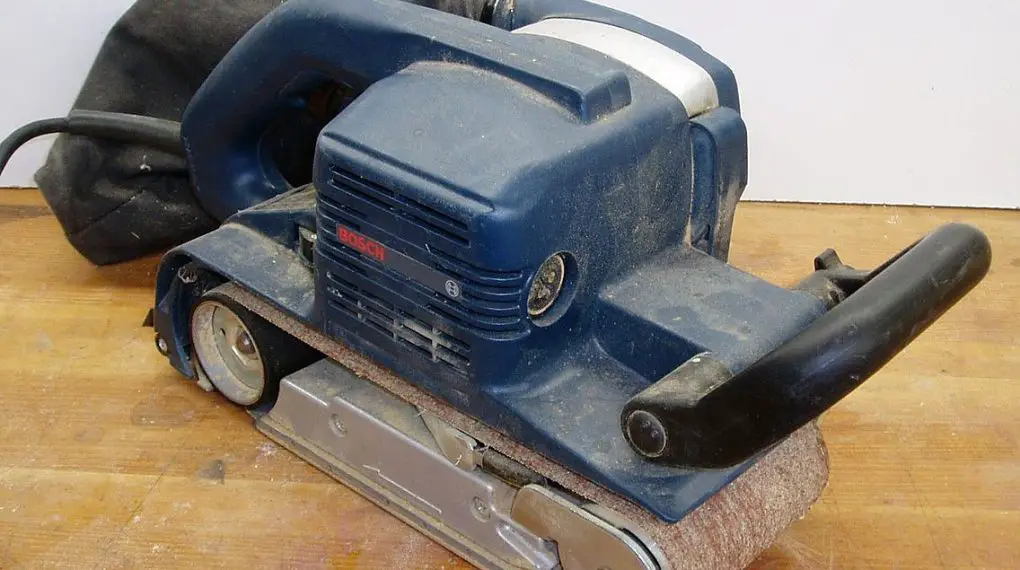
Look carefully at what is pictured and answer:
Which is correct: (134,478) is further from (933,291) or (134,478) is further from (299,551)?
(933,291)

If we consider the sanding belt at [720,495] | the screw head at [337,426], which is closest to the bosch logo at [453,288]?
the sanding belt at [720,495]

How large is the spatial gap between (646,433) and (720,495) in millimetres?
158

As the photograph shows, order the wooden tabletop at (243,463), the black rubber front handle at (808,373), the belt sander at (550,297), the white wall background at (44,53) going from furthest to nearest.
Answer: the white wall background at (44,53) < the wooden tabletop at (243,463) < the belt sander at (550,297) < the black rubber front handle at (808,373)

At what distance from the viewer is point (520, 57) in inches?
40.9

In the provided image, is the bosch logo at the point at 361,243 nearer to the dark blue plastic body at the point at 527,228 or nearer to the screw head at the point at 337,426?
the dark blue plastic body at the point at 527,228

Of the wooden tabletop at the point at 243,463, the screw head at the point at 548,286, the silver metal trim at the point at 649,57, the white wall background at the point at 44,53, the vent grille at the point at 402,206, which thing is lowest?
the wooden tabletop at the point at 243,463

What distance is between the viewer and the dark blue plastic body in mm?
940

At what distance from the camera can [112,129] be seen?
1.46 meters

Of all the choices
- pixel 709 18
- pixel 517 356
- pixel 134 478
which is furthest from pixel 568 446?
pixel 709 18

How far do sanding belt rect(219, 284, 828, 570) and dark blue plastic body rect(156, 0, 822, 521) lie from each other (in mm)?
33

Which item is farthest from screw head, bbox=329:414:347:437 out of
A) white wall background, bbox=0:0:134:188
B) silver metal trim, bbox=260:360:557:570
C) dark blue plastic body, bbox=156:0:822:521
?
white wall background, bbox=0:0:134:188

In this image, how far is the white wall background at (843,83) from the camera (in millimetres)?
1701

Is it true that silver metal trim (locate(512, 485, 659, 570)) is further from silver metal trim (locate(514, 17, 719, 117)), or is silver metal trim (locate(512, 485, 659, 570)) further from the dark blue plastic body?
silver metal trim (locate(514, 17, 719, 117))

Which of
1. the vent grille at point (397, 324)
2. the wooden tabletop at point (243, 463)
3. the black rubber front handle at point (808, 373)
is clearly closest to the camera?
the black rubber front handle at point (808, 373)
